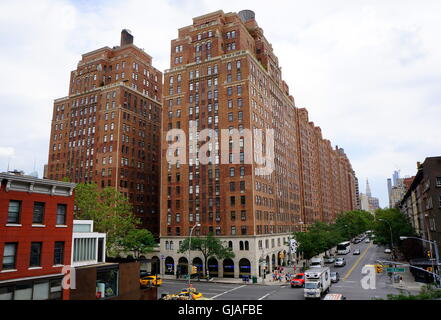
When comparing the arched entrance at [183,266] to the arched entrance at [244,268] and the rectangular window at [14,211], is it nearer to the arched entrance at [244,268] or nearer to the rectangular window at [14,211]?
the arched entrance at [244,268]

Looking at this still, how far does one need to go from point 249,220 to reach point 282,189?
2578 centimetres

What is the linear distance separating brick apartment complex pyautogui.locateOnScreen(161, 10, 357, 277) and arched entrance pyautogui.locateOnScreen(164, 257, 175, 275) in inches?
8.1

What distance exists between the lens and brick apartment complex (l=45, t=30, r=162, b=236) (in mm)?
94312

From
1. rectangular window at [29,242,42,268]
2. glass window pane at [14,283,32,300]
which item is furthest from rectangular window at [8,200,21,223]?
glass window pane at [14,283,32,300]

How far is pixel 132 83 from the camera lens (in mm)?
103250

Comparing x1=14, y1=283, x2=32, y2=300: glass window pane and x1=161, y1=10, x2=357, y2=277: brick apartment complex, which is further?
x1=161, y1=10, x2=357, y2=277: brick apartment complex

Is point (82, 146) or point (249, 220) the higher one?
point (82, 146)

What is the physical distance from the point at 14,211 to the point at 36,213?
1.94m

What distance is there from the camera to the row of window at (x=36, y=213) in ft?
86.2

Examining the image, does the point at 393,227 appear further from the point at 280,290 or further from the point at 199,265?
the point at 199,265

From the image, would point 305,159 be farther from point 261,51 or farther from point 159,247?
point 159,247

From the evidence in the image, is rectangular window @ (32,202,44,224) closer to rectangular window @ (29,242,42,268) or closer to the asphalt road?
rectangular window @ (29,242,42,268)

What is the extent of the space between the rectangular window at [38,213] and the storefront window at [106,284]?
762cm
